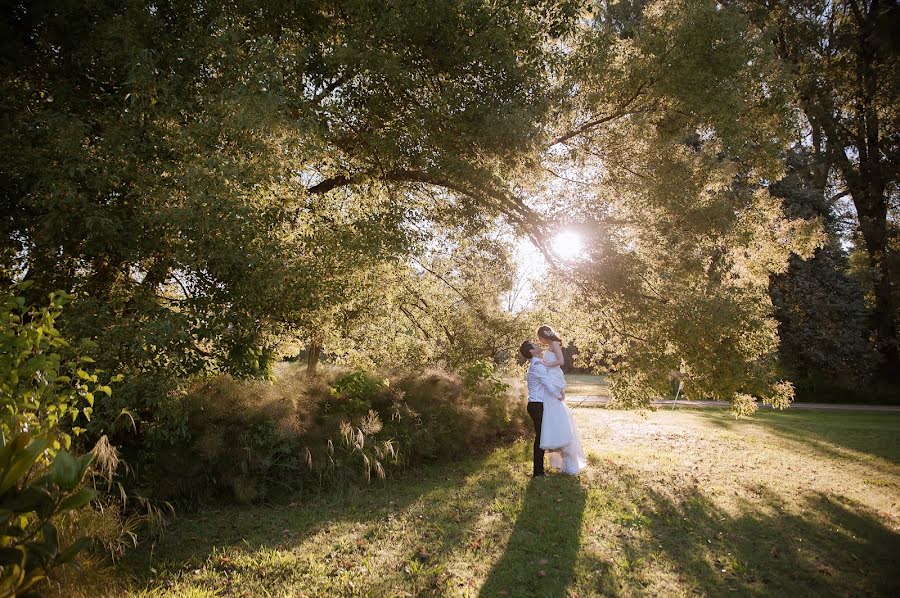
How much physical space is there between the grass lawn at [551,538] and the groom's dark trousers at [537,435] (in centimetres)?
32

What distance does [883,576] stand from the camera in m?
5.00

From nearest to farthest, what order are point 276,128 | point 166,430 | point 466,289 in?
point 166,430
point 276,128
point 466,289

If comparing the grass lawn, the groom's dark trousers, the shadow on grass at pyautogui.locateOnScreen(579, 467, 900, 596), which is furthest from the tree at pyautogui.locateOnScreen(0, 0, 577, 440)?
the shadow on grass at pyautogui.locateOnScreen(579, 467, 900, 596)

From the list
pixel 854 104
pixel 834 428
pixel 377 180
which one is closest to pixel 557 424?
pixel 377 180

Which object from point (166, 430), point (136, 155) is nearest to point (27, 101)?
point (136, 155)

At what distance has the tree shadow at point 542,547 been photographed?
4508 mm

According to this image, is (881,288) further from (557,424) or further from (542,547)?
(542,547)

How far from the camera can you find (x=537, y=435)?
8344 mm

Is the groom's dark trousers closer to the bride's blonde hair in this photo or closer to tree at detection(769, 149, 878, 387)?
the bride's blonde hair

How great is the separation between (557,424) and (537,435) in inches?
13.9

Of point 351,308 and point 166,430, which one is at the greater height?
point 351,308

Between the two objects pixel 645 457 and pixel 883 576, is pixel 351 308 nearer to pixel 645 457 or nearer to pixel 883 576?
pixel 645 457

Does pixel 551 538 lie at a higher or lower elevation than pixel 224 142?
lower

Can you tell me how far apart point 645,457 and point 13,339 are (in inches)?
388
